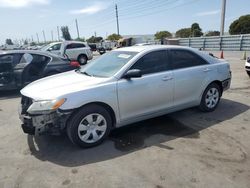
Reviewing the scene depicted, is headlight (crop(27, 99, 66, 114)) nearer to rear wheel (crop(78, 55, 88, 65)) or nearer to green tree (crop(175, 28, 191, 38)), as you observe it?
rear wheel (crop(78, 55, 88, 65))

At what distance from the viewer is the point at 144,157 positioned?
12.0 ft

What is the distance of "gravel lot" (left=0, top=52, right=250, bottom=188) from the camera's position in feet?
10.3

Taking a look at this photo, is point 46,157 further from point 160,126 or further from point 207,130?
point 207,130

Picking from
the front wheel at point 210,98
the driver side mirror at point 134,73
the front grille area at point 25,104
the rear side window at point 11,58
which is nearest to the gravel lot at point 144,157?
the front wheel at point 210,98

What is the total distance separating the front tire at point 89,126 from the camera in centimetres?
382

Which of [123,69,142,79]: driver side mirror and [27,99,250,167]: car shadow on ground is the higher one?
[123,69,142,79]: driver side mirror

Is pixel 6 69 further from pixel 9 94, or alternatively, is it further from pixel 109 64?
pixel 109 64

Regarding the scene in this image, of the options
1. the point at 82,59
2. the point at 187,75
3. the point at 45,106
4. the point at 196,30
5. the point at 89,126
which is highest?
the point at 187,75

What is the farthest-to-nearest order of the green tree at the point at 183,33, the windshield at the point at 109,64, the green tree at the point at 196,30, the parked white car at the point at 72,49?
the green tree at the point at 183,33 < the green tree at the point at 196,30 < the parked white car at the point at 72,49 < the windshield at the point at 109,64

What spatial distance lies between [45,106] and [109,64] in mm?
1494

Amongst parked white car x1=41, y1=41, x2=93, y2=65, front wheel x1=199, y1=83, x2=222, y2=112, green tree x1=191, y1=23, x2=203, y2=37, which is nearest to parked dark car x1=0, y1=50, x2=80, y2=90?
front wheel x1=199, y1=83, x2=222, y2=112

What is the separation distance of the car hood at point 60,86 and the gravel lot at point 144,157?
89cm

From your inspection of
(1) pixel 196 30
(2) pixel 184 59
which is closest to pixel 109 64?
(2) pixel 184 59

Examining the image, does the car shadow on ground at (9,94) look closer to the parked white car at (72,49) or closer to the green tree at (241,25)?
the parked white car at (72,49)
